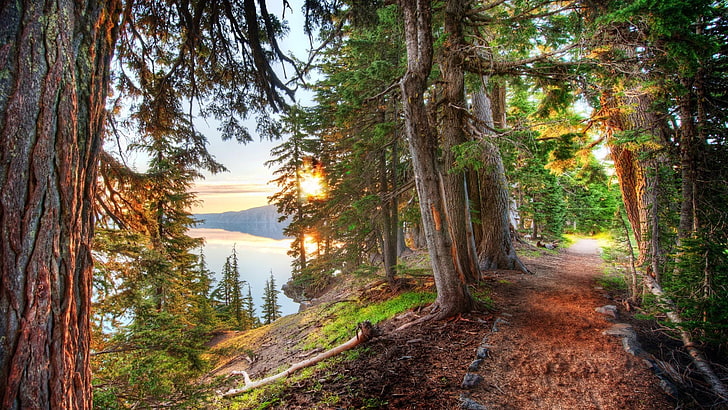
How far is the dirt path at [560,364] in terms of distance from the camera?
9.55 ft

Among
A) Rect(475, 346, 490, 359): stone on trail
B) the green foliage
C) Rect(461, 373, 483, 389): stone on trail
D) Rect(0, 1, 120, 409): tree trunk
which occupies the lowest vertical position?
Rect(475, 346, 490, 359): stone on trail

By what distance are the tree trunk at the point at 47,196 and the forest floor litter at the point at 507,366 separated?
2.40 meters

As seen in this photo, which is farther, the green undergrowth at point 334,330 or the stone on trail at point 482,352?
the green undergrowth at point 334,330

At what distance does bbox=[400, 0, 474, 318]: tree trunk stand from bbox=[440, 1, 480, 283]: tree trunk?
904 mm

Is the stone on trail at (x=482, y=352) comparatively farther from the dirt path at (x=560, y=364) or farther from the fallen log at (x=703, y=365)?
the fallen log at (x=703, y=365)

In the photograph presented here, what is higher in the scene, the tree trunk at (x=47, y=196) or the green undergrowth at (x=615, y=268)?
the tree trunk at (x=47, y=196)

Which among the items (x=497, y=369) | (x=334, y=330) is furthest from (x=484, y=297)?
(x=334, y=330)

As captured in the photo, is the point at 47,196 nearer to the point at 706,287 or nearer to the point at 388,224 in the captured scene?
the point at 706,287

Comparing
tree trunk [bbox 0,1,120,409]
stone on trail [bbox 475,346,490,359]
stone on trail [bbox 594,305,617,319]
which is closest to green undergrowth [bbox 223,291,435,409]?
stone on trail [bbox 475,346,490,359]

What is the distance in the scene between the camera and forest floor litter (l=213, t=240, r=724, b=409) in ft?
9.65

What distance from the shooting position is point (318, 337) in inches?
263

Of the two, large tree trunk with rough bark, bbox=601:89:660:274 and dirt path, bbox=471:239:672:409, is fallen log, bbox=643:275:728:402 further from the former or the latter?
large tree trunk with rough bark, bbox=601:89:660:274

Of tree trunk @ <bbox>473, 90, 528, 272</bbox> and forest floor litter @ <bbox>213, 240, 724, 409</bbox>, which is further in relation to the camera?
tree trunk @ <bbox>473, 90, 528, 272</bbox>

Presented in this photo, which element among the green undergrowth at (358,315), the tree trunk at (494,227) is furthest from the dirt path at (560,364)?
the tree trunk at (494,227)
